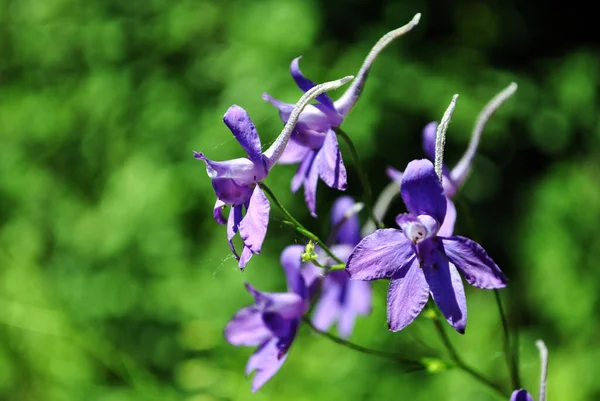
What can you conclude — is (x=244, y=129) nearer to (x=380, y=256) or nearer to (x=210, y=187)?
(x=380, y=256)

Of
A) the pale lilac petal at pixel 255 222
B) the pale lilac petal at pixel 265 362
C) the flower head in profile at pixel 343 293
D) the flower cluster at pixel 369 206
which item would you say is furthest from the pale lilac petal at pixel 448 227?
the flower head in profile at pixel 343 293

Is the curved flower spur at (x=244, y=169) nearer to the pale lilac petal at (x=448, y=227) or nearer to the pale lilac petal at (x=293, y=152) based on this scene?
the pale lilac petal at (x=293, y=152)

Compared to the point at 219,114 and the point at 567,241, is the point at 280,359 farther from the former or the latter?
the point at 567,241

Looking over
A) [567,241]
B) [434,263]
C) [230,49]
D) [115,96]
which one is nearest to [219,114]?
[230,49]

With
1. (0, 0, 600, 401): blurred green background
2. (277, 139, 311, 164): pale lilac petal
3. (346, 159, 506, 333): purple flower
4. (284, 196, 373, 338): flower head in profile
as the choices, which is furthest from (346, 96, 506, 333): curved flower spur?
(0, 0, 600, 401): blurred green background

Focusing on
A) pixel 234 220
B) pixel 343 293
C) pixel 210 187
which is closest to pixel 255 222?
Answer: pixel 234 220

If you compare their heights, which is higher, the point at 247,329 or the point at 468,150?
the point at 468,150
